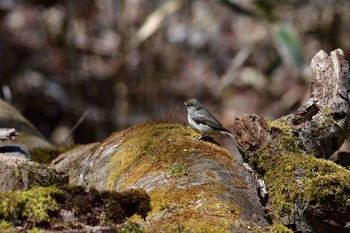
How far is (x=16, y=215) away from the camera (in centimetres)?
300

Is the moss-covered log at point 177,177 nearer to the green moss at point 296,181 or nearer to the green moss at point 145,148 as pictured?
the green moss at point 145,148

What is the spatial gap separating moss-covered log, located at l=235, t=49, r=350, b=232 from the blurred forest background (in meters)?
5.83

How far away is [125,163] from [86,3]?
9.27 m

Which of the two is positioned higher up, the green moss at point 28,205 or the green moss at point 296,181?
the green moss at point 296,181

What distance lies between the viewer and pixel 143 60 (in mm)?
11148

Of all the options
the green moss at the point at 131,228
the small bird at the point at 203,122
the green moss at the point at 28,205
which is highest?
the small bird at the point at 203,122

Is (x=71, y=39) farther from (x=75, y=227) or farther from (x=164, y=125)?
(x=75, y=227)

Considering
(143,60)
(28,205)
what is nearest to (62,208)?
(28,205)

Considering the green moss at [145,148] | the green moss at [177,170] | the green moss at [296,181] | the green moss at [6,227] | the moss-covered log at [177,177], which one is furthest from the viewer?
the green moss at [145,148]

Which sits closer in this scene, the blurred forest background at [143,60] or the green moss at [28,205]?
the green moss at [28,205]

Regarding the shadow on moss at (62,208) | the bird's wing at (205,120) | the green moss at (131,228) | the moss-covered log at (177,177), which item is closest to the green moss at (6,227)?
the shadow on moss at (62,208)

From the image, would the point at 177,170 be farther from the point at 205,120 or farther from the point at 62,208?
the point at 205,120

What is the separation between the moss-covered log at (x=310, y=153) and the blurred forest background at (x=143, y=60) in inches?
230

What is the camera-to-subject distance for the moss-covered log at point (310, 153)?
3.46 meters
